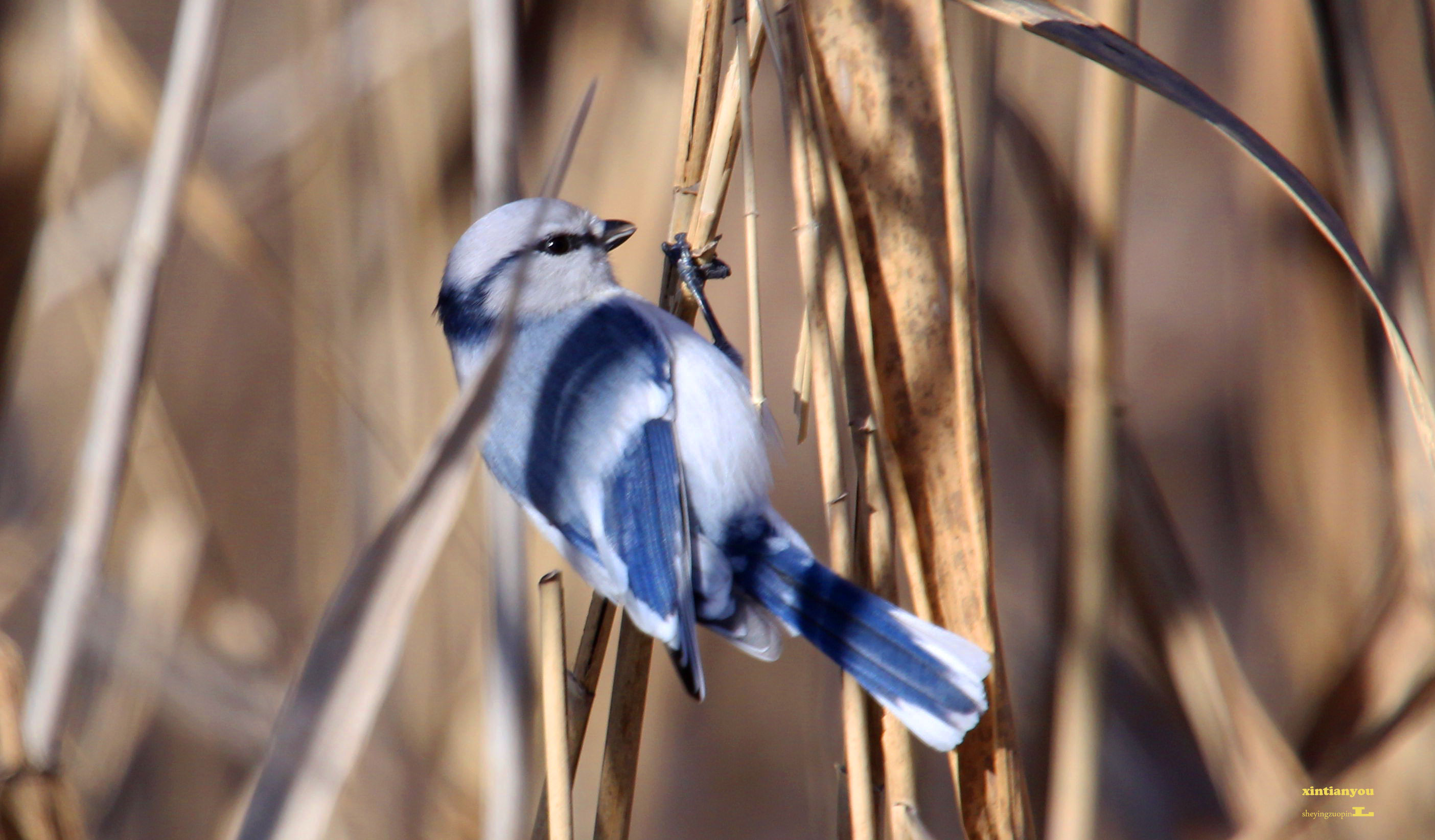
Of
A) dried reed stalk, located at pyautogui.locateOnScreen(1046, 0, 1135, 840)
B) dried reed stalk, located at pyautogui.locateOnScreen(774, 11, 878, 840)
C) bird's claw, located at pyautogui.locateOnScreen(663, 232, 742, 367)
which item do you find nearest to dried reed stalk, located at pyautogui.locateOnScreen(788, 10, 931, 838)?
dried reed stalk, located at pyautogui.locateOnScreen(774, 11, 878, 840)

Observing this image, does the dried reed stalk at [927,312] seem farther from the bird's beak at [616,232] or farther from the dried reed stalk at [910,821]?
the bird's beak at [616,232]

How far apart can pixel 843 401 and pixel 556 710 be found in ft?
0.94

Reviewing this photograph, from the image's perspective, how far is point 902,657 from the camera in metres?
0.60

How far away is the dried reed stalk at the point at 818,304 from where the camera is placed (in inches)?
24.4

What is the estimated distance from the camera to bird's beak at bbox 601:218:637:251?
3.19 feet

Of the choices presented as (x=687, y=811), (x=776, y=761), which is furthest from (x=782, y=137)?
(x=687, y=811)

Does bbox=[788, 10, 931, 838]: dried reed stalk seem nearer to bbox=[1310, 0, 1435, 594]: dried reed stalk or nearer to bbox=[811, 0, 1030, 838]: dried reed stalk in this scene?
bbox=[811, 0, 1030, 838]: dried reed stalk

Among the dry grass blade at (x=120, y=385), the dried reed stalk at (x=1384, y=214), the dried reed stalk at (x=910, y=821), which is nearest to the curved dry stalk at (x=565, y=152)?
the dry grass blade at (x=120, y=385)

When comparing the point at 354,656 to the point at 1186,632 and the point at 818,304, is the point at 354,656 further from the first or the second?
the point at 1186,632

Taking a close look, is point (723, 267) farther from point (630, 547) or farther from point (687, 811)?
point (687, 811)

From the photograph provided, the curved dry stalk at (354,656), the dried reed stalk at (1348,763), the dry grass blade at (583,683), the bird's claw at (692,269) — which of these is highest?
the bird's claw at (692,269)

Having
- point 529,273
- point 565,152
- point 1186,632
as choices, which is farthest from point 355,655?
point 1186,632

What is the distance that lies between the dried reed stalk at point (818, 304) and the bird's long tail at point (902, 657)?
0.07 feet

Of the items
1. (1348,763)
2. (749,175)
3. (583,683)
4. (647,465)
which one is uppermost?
(749,175)
